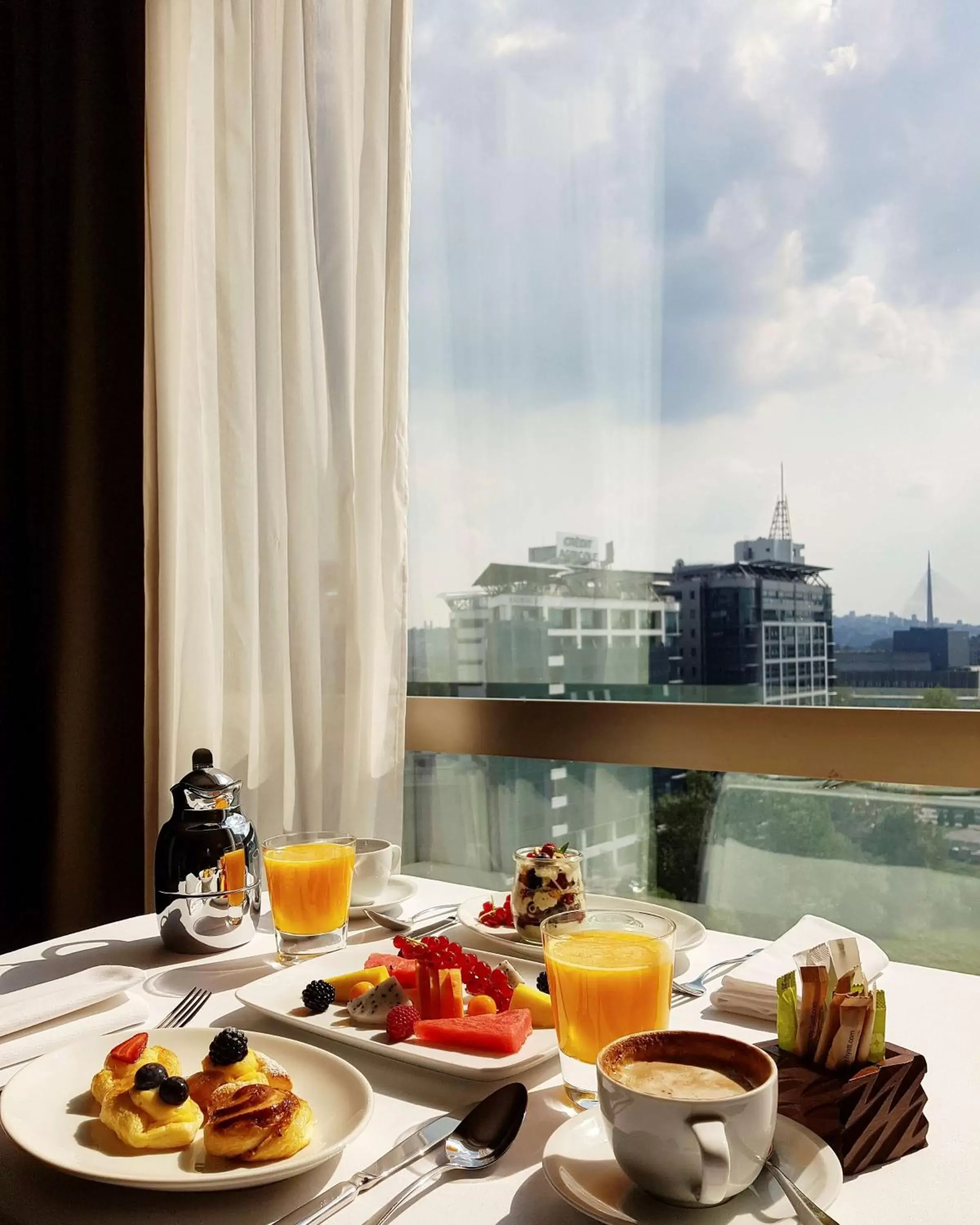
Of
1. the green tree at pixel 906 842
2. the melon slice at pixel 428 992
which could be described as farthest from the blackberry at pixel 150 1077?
the green tree at pixel 906 842

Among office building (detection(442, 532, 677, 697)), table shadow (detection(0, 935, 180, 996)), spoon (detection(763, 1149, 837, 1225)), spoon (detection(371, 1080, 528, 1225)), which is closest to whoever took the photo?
spoon (detection(763, 1149, 837, 1225))

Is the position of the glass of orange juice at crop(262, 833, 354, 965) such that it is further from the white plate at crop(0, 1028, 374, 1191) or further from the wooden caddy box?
the wooden caddy box

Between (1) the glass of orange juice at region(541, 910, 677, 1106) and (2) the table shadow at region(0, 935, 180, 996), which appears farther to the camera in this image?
(2) the table shadow at region(0, 935, 180, 996)

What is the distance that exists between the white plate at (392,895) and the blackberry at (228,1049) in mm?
463

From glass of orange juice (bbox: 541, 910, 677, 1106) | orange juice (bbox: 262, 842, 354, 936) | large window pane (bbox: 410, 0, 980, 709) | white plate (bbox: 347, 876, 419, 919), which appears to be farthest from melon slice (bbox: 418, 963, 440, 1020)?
large window pane (bbox: 410, 0, 980, 709)

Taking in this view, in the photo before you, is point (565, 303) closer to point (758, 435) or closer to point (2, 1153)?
point (758, 435)

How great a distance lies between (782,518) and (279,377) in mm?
1070

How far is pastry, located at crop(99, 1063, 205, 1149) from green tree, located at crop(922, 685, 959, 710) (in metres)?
1.30

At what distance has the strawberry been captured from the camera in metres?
0.72

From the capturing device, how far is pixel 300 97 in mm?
2094

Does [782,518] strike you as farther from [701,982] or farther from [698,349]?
[701,982]

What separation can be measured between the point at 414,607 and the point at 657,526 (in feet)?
1.93

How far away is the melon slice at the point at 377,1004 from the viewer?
87 cm

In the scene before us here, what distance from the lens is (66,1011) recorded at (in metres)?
0.90
